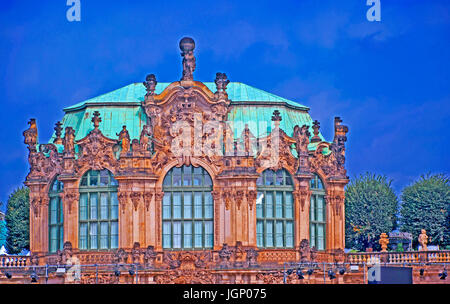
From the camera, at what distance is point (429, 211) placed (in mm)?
88125

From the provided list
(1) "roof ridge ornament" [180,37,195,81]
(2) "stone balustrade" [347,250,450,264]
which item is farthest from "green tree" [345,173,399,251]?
(1) "roof ridge ornament" [180,37,195,81]

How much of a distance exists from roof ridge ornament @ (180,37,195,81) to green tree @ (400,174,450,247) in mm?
24429

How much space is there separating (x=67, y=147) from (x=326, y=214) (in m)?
16.3

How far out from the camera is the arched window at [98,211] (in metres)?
71.1

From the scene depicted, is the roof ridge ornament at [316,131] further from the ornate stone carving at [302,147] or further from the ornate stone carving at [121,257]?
the ornate stone carving at [121,257]

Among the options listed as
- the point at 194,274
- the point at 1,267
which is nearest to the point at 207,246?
the point at 194,274

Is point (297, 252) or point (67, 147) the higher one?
point (67, 147)

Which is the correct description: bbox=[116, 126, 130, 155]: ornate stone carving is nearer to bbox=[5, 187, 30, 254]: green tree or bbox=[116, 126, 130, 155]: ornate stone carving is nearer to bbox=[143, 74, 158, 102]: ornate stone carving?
bbox=[143, 74, 158, 102]: ornate stone carving

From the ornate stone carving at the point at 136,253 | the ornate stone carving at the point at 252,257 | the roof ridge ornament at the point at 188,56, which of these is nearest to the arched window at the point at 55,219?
the ornate stone carving at the point at 136,253

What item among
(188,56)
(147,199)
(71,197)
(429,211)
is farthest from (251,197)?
(429,211)

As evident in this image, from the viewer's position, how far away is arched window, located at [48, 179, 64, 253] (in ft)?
238

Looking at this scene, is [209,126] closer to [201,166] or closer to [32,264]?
[201,166]

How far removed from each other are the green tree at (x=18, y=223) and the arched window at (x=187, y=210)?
66.0 ft

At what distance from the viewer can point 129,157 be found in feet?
232
